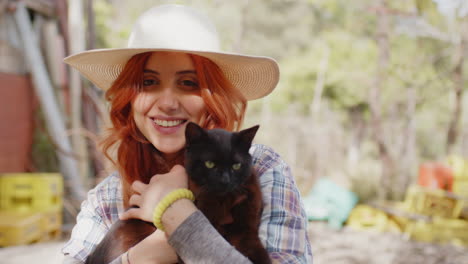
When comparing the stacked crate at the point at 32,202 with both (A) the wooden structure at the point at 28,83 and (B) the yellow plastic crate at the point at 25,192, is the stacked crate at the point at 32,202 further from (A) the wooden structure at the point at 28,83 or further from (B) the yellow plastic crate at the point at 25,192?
(A) the wooden structure at the point at 28,83

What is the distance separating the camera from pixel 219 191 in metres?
1.47

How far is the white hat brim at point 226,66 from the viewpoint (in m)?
1.68

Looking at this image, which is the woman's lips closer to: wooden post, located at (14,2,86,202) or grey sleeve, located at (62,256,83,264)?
grey sleeve, located at (62,256,83,264)

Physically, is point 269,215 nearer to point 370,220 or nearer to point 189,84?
point 189,84

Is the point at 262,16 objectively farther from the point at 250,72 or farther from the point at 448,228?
the point at 250,72

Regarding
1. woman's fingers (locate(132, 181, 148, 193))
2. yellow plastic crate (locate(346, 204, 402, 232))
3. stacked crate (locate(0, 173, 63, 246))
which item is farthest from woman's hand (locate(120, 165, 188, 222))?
yellow plastic crate (locate(346, 204, 402, 232))

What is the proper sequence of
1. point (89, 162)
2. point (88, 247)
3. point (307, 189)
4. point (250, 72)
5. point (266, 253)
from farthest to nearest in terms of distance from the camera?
1. point (307, 189)
2. point (89, 162)
3. point (250, 72)
4. point (88, 247)
5. point (266, 253)

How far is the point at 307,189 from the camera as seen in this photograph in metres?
11.2

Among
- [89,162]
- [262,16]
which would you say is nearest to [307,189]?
[89,162]

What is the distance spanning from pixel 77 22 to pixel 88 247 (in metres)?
6.77

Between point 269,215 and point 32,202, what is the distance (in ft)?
17.4

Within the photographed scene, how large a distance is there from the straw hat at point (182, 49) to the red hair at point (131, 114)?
0.25ft

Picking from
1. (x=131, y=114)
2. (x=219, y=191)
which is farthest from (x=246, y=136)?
(x=131, y=114)

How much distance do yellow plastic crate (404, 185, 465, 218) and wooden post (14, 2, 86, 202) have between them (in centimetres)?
699
